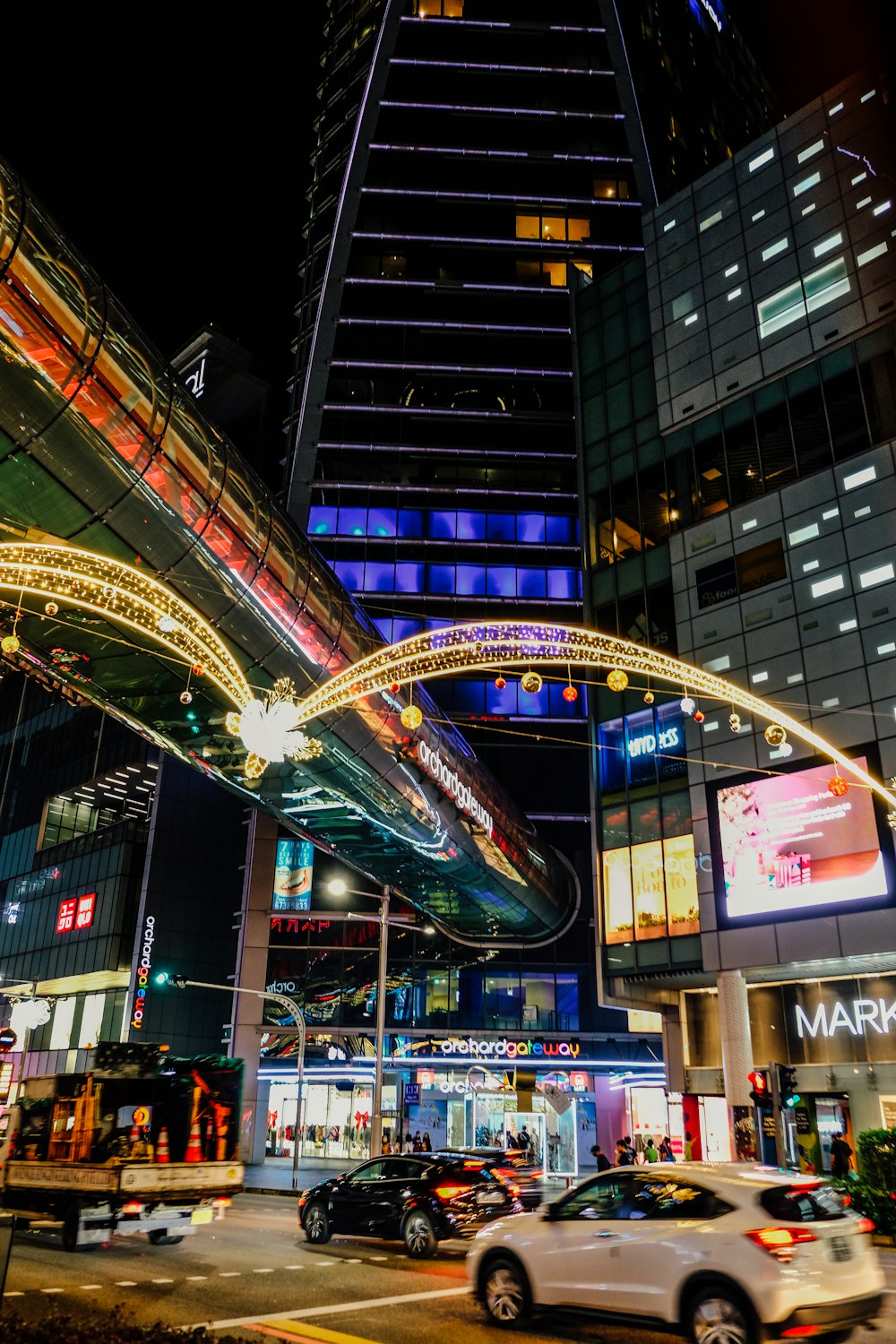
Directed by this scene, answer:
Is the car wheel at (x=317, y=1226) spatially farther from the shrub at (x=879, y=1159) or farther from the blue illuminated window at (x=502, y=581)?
the blue illuminated window at (x=502, y=581)

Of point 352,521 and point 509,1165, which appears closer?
point 509,1165

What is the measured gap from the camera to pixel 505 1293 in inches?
406

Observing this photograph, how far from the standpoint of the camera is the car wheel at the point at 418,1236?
1589cm

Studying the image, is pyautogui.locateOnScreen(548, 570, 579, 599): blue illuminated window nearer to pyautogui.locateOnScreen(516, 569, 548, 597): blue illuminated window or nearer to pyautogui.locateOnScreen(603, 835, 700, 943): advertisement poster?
pyautogui.locateOnScreen(516, 569, 548, 597): blue illuminated window

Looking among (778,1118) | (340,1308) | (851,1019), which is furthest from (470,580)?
(340,1308)

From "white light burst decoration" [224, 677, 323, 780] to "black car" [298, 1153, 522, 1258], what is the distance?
304 inches

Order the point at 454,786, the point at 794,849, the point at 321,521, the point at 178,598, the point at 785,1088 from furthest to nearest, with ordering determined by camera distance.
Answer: the point at 321,521, the point at 454,786, the point at 794,849, the point at 785,1088, the point at 178,598

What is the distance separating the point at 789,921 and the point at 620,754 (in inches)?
363

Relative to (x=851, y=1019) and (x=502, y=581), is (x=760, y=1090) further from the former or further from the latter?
(x=502, y=581)

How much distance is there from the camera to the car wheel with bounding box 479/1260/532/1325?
10.1 metres

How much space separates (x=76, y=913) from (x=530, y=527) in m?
35.8

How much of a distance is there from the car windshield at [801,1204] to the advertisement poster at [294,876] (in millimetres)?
43207

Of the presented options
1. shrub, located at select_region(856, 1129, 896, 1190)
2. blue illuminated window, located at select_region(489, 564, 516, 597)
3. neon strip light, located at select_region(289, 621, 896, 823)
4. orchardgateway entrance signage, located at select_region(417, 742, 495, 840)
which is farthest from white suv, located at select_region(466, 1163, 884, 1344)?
blue illuminated window, located at select_region(489, 564, 516, 597)

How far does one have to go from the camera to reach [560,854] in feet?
163
